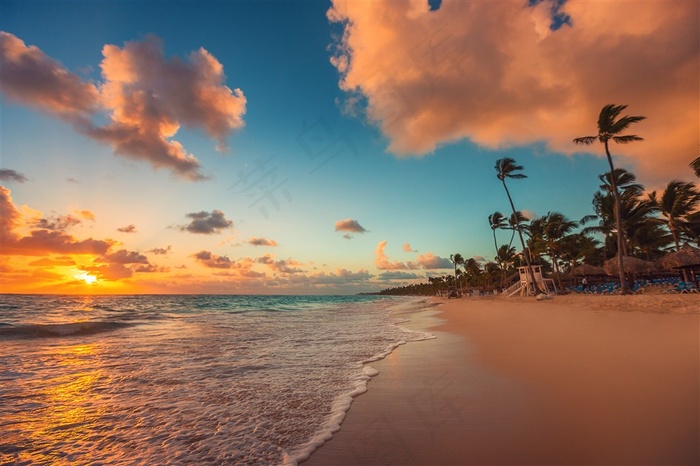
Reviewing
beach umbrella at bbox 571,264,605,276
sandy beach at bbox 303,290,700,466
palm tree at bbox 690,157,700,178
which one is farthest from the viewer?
beach umbrella at bbox 571,264,605,276

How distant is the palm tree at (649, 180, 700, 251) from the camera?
32312mm

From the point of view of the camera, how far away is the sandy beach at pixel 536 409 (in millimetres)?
3109

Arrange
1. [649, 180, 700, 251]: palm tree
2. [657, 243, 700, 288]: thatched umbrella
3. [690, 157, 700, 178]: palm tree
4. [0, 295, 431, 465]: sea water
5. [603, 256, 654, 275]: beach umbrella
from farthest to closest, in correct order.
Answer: [649, 180, 700, 251]: palm tree → [603, 256, 654, 275]: beach umbrella → [690, 157, 700, 178]: palm tree → [657, 243, 700, 288]: thatched umbrella → [0, 295, 431, 465]: sea water

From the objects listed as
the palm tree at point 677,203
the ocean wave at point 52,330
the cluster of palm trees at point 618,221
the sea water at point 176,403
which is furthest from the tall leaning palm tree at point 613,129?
the ocean wave at point 52,330

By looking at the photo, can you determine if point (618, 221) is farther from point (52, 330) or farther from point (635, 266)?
point (52, 330)

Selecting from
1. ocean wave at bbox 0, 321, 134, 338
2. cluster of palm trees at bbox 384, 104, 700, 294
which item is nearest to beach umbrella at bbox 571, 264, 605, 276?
cluster of palm trees at bbox 384, 104, 700, 294

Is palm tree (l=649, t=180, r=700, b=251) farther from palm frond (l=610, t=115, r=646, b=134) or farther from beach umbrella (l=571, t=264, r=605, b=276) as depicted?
palm frond (l=610, t=115, r=646, b=134)

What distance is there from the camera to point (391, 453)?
10.8 feet

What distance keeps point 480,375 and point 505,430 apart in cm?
248

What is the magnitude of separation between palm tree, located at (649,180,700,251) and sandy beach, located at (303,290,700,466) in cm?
3615

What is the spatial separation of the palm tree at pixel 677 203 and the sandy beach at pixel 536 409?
3615 centimetres

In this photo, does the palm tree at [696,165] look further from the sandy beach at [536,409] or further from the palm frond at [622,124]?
the sandy beach at [536,409]

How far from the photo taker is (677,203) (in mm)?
32188

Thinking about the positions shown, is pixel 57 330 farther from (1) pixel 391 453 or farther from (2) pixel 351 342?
(1) pixel 391 453
